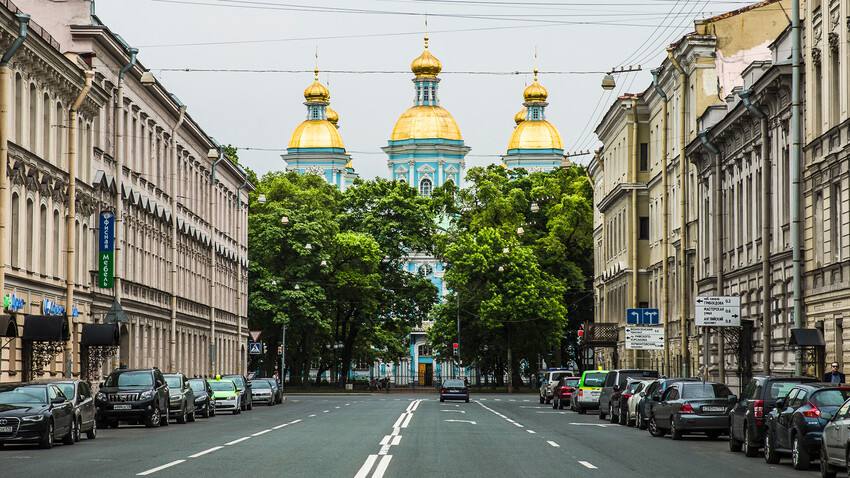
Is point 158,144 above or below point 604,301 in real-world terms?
above

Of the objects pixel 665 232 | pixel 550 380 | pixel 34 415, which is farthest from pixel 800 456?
pixel 550 380

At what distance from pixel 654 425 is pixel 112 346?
789 inches

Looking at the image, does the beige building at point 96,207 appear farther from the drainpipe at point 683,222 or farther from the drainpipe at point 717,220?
the drainpipe at point 683,222

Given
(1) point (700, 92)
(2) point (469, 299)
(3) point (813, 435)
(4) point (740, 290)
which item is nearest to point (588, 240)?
(2) point (469, 299)

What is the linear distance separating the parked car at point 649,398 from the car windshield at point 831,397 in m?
10.0

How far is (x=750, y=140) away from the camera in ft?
136

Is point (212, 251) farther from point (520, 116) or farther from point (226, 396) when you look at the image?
point (520, 116)

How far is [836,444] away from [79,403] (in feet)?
Result: 50.8

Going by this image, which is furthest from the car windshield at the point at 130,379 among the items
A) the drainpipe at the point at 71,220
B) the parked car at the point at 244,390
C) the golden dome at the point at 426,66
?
the golden dome at the point at 426,66

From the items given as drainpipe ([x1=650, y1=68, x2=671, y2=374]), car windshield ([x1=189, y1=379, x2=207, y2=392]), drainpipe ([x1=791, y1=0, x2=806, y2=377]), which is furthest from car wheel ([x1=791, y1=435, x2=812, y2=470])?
drainpipe ([x1=650, y1=68, x2=671, y2=374])

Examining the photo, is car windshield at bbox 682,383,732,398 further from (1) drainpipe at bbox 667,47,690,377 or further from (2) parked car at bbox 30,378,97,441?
(1) drainpipe at bbox 667,47,690,377

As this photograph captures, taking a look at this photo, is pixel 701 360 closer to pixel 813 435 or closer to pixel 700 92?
pixel 700 92

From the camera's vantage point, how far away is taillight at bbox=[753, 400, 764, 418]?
73.6ft

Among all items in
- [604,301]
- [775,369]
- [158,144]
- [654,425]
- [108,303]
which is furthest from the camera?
[604,301]
